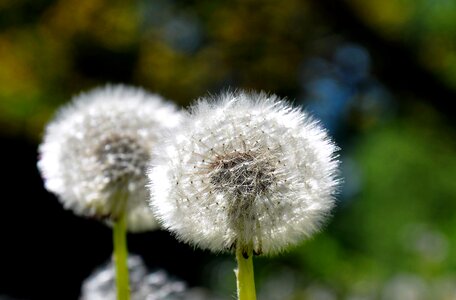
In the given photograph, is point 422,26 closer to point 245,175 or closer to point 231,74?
point 231,74

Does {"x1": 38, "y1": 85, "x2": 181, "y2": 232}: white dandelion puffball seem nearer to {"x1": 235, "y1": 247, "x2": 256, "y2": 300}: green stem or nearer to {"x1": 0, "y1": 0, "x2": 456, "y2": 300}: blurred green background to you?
{"x1": 235, "y1": 247, "x2": 256, "y2": 300}: green stem

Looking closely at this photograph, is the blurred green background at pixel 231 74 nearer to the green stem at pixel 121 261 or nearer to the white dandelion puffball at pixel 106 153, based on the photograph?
the white dandelion puffball at pixel 106 153

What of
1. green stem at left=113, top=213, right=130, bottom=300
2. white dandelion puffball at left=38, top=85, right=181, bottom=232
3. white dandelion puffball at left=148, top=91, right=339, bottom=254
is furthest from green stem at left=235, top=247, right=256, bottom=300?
white dandelion puffball at left=38, top=85, right=181, bottom=232

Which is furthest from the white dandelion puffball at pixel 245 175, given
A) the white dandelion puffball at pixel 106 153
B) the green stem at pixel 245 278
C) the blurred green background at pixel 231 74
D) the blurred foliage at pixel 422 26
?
the blurred foliage at pixel 422 26

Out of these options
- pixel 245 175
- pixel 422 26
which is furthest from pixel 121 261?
pixel 422 26

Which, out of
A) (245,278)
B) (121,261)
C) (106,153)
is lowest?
(245,278)
